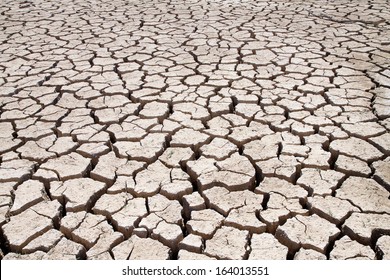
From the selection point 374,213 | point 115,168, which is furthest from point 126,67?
point 374,213

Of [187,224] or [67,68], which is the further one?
[67,68]

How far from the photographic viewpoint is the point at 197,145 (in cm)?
234

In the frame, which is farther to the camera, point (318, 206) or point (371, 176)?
point (371, 176)

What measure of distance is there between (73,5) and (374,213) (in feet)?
18.1

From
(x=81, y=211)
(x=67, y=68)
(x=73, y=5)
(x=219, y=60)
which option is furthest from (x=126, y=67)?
(x=73, y=5)

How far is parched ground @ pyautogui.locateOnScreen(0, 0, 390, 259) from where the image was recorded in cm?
169

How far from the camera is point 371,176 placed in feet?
6.67

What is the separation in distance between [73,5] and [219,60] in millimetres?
3383

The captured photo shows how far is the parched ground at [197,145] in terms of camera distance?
1.69 m

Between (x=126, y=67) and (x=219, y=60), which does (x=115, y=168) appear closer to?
(x=126, y=67)

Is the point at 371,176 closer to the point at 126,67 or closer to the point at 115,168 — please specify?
the point at 115,168

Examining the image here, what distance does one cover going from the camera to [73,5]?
5.98 m

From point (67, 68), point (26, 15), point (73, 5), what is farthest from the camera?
point (73, 5)
